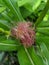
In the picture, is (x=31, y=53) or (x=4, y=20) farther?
(x=4, y=20)

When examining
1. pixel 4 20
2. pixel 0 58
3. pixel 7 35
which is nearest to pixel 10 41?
pixel 7 35

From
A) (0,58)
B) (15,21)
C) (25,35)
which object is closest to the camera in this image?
(25,35)

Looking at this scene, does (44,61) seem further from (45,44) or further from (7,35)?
(7,35)

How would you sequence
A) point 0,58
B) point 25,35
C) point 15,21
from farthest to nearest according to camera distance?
point 0,58 → point 15,21 → point 25,35

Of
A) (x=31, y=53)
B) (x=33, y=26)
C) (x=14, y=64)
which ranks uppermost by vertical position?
(x=33, y=26)

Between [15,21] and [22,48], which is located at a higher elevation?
[15,21]

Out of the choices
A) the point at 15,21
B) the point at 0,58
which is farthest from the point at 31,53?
the point at 0,58

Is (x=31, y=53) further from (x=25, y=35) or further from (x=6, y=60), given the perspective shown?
(x=6, y=60)

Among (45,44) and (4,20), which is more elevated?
(4,20)

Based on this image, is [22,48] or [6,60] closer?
[22,48]
